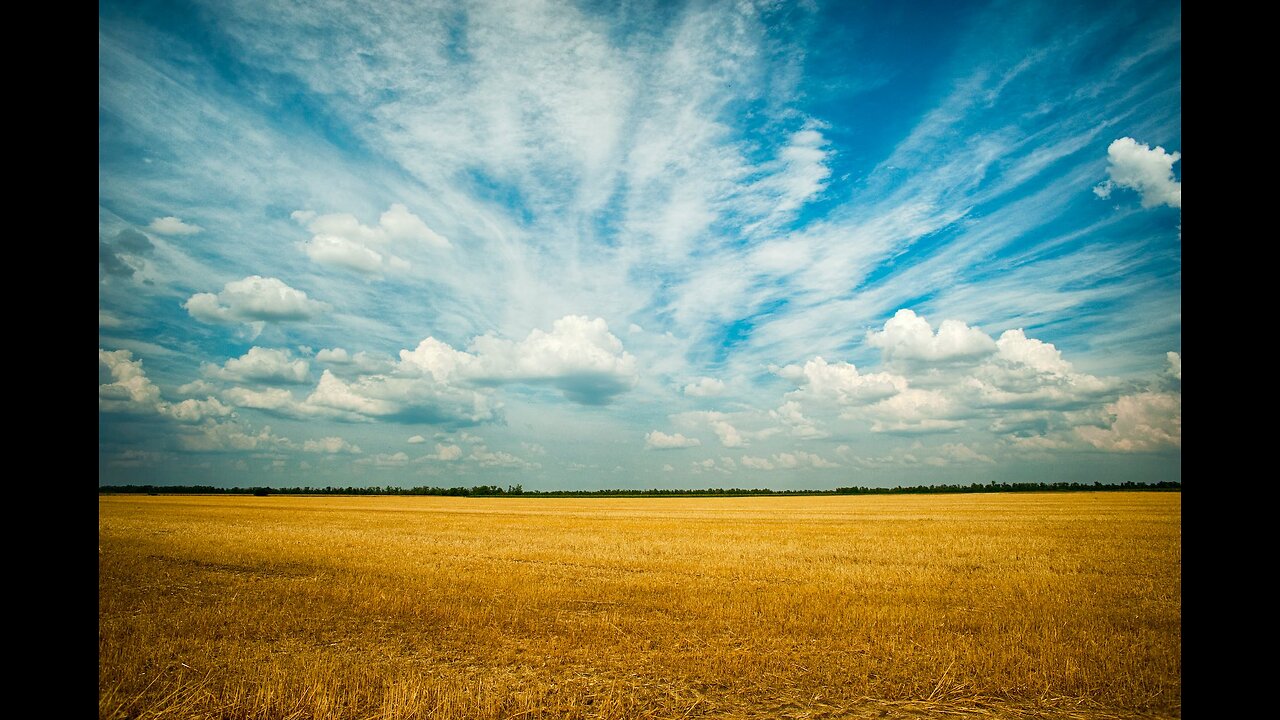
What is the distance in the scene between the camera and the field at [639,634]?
8492mm

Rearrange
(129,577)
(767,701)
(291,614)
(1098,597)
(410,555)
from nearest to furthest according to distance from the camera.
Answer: (767,701), (291,614), (1098,597), (129,577), (410,555)

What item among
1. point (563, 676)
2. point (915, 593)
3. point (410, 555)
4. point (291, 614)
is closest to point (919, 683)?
point (563, 676)

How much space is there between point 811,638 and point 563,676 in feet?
15.7

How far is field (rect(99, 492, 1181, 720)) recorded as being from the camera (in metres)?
8.49

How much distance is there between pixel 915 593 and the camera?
1529cm

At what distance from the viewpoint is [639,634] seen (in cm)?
1163
